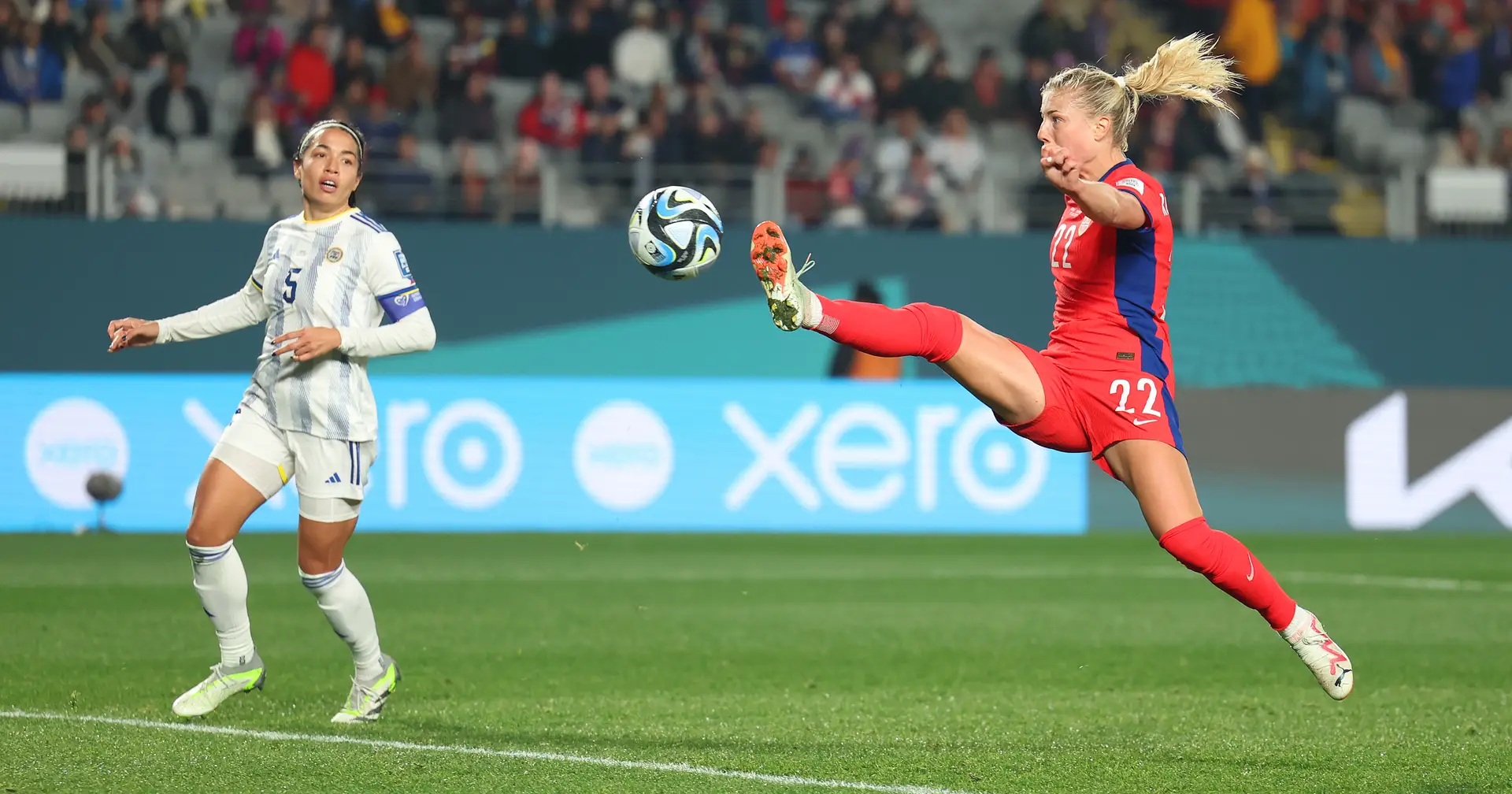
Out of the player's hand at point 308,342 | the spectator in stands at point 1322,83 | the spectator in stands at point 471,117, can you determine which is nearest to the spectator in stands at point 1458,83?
the spectator in stands at point 1322,83

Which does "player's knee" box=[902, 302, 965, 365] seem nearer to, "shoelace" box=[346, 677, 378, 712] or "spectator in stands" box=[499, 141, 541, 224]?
"shoelace" box=[346, 677, 378, 712]

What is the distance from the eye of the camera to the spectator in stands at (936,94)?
17.7m

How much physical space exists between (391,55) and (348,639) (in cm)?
1150

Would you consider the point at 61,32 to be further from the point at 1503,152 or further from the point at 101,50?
the point at 1503,152

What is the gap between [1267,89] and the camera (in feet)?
60.6

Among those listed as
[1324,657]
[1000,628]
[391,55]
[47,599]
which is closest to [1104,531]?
[1000,628]

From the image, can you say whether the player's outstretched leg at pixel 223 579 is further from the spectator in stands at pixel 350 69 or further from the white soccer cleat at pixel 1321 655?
the spectator in stands at pixel 350 69

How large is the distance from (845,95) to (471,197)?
4075 mm

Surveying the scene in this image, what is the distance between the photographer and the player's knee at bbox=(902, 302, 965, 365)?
5332 millimetres

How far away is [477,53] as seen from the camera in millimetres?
17109

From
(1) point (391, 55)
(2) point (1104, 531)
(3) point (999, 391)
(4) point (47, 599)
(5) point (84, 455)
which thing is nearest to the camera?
(3) point (999, 391)

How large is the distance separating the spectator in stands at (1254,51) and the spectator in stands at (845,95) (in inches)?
155

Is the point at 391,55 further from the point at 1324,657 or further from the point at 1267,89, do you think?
the point at 1324,657

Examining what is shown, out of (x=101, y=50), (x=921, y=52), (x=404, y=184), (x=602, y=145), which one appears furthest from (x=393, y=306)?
(x=921, y=52)
